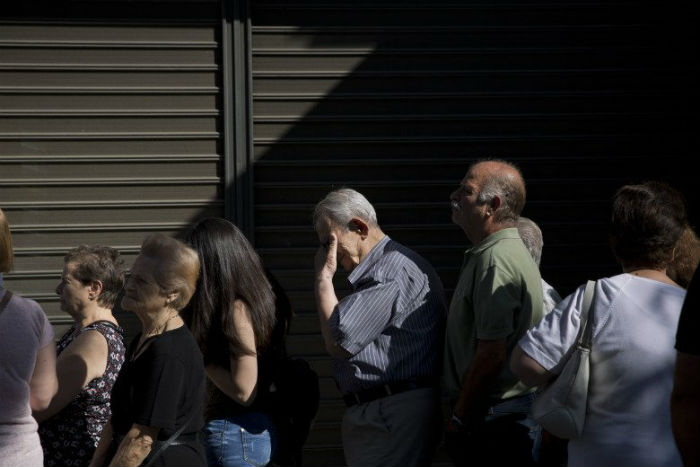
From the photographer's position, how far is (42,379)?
12.3 feet

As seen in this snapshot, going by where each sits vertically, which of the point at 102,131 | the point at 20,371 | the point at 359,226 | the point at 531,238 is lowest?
the point at 20,371

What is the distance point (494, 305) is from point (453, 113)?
9.10 ft

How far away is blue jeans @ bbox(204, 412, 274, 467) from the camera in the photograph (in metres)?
3.96

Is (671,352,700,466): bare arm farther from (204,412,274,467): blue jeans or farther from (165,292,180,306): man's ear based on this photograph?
(204,412,274,467): blue jeans

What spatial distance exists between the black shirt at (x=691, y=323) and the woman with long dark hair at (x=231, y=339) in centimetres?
197

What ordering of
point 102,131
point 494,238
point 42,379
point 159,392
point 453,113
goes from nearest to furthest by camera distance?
1. point 159,392
2. point 42,379
3. point 494,238
4. point 102,131
5. point 453,113

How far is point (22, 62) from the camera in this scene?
626 cm

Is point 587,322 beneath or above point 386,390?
above

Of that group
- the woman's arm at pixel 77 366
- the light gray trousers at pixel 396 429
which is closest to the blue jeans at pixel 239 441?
the light gray trousers at pixel 396 429

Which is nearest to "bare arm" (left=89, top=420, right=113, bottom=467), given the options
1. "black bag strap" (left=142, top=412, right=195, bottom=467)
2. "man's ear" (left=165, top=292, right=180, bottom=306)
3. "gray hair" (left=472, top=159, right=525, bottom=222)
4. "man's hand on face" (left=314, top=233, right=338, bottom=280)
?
"black bag strap" (left=142, top=412, right=195, bottom=467)

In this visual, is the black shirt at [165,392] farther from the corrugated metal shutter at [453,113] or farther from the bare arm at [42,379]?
the corrugated metal shutter at [453,113]

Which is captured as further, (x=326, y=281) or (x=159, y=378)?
(x=326, y=281)

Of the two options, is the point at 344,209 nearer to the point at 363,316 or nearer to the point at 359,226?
the point at 359,226

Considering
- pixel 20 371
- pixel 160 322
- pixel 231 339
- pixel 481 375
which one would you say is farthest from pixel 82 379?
pixel 481 375
